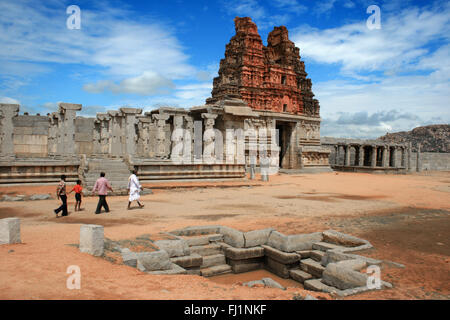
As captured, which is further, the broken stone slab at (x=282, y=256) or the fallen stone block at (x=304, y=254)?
the fallen stone block at (x=304, y=254)

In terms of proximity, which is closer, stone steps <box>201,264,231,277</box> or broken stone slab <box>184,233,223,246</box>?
stone steps <box>201,264,231,277</box>

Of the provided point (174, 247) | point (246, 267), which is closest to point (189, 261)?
point (174, 247)

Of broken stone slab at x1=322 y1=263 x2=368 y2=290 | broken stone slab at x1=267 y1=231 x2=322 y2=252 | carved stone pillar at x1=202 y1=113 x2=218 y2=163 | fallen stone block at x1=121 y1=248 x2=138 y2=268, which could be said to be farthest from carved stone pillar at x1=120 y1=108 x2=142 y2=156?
broken stone slab at x1=322 y1=263 x2=368 y2=290

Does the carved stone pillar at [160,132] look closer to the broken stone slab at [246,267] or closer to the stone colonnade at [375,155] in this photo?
the broken stone slab at [246,267]

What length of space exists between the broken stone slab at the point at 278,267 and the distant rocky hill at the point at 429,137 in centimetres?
5252

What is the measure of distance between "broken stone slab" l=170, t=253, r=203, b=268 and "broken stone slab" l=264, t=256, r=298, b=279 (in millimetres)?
1614

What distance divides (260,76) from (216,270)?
2731 centimetres

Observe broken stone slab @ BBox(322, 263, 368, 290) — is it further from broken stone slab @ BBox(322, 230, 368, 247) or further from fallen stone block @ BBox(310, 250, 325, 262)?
broken stone slab @ BBox(322, 230, 368, 247)

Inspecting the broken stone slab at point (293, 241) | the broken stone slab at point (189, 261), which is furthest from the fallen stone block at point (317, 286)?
the broken stone slab at point (189, 261)

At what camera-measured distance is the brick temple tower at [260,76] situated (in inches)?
1217

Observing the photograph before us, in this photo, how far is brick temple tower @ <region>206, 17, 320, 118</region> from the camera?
30922mm

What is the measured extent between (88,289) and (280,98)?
102 ft

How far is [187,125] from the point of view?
2228 centimetres
